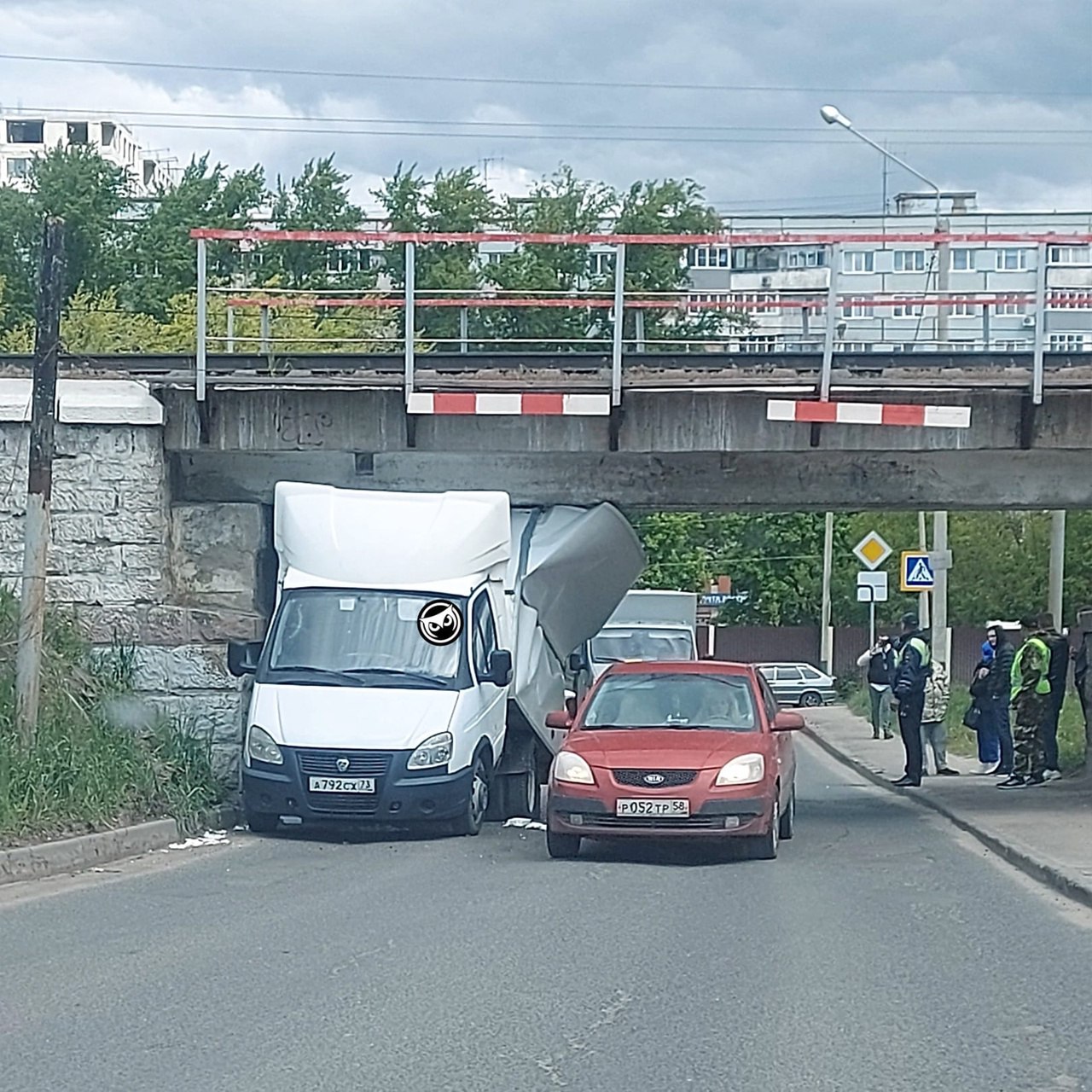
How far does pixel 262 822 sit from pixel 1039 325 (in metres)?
7.88

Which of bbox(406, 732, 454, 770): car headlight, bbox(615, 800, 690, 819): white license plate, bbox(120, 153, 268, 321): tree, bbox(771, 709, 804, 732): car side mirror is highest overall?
bbox(120, 153, 268, 321): tree

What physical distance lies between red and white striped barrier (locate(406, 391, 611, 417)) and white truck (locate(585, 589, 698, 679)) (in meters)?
15.5

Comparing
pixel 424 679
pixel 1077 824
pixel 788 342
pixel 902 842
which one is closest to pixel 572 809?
pixel 424 679

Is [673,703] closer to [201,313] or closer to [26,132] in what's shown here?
[201,313]

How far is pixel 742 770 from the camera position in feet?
43.8

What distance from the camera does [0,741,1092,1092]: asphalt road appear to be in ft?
22.0

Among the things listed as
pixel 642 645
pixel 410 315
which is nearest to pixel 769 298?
pixel 410 315

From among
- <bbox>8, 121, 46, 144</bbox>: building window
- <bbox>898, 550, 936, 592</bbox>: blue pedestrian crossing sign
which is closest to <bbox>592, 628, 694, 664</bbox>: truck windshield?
<bbox>898, 550, 936, 592</bbox>: blue pedestrian crossing sign

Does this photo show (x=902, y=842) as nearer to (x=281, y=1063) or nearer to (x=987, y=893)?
(x=987, y=893)

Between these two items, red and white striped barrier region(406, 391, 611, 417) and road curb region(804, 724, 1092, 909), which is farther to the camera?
red and white striped barrier region(406, 391, 611, 417)

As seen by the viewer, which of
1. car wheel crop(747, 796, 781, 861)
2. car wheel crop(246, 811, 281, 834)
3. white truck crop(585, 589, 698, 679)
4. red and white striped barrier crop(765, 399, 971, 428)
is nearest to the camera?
car wheel crop(747, 796, 781, 861)

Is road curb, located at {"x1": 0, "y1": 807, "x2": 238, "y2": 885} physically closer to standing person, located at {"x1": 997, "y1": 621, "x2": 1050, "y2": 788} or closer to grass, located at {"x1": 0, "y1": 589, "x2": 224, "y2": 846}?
grass, located at {"x1": 0, "y1": 589, "x2": 224, "y2": 846}

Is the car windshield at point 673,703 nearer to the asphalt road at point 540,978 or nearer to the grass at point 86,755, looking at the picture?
the asphalt road at point 540,978

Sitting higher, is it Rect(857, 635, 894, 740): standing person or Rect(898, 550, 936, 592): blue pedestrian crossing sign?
Rect(898, 550, 936, 592): blue pedestrian crossing sign
